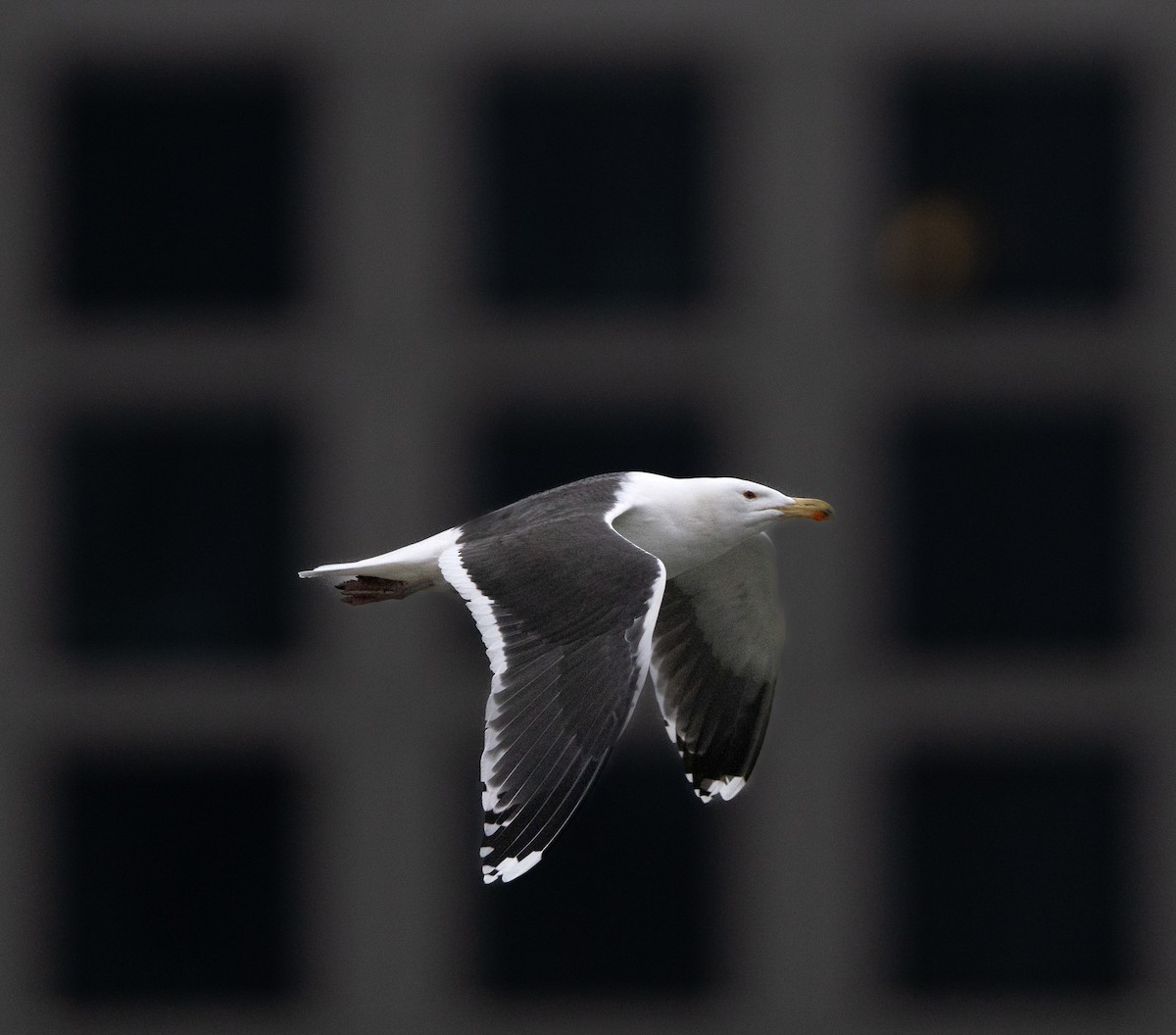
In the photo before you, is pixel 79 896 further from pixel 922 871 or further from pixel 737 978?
pixel 922 871

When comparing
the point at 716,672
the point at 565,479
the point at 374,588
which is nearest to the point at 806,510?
the point at 716,672

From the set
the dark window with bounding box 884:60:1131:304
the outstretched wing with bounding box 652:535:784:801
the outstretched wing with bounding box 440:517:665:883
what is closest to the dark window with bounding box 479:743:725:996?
the dark window with bounding box 884:60:1131:304

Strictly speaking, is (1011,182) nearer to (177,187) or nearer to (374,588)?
(177,187)

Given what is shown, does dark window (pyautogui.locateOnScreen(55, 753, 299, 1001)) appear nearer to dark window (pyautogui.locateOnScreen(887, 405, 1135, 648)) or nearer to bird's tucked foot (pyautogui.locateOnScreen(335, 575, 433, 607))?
dark window (pyautogui.locateOnScreen(887, 405, 1135, 648))

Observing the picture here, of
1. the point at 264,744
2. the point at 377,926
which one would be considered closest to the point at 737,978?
the point at 377,926

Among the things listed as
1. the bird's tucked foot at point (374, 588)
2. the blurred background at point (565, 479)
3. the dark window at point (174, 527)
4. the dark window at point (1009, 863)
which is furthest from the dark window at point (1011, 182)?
the bird's tucked foot at point (374, 588)

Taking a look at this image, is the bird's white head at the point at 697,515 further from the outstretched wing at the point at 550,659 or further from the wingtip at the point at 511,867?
the wingtip at the point at 511,867
